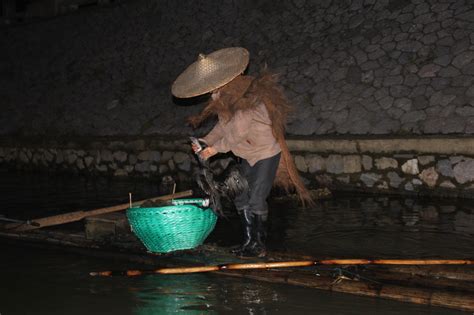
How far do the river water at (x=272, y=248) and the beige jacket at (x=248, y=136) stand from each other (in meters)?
1.23

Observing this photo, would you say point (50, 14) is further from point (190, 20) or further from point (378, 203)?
point (378, 203)

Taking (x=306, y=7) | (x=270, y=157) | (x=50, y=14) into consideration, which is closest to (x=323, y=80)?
(x=306, y=7)

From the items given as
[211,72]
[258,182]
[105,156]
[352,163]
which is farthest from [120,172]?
[258,182]

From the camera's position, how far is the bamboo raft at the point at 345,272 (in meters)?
4.90

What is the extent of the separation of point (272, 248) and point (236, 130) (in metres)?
1.78

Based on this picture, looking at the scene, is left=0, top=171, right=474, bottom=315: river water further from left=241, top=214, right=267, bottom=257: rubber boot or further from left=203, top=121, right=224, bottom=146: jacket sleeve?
left=203, top=121, right=224, bottom=146: jacket sleeve

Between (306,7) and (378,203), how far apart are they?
7229 millimetres

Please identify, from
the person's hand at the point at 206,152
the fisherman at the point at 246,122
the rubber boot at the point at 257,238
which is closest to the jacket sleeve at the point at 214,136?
the fisherman at the point at 246,122

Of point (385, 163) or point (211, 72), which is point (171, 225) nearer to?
point (211, 72)

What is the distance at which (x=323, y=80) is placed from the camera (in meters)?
13.0

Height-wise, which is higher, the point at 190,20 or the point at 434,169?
the point at 190,20

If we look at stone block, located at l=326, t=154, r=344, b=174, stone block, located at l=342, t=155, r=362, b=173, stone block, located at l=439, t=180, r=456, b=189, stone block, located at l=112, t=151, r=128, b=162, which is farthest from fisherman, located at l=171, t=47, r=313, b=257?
stone block, located at l=112, t=151, r=128, b=162

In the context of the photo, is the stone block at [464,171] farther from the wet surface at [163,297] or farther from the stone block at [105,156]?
the stone block at [105,156]

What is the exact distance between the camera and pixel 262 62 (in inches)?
569
